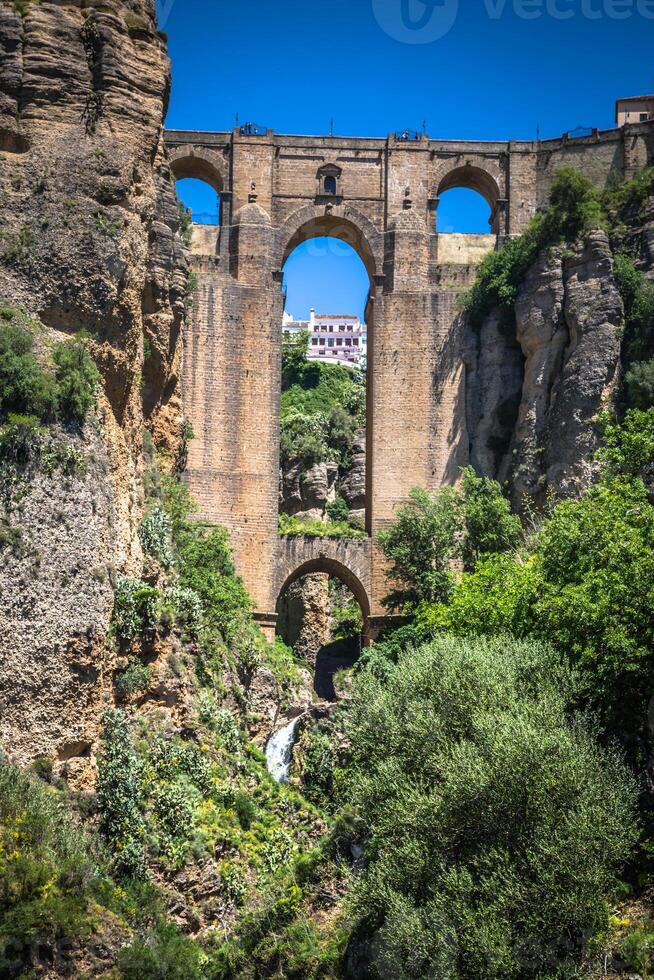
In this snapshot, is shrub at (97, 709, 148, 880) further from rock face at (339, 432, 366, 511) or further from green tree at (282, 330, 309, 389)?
green tree at (282, 330, 309, 389)

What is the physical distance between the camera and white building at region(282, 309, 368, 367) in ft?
317

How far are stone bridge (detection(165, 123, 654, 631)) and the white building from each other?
51.5 meters

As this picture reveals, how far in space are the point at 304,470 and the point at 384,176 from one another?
39.6ft

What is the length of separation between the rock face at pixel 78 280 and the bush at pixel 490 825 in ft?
15.6

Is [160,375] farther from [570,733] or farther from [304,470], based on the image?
[304,470]

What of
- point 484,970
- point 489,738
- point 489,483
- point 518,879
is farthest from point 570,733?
point 489,483

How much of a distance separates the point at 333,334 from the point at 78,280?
80105mm

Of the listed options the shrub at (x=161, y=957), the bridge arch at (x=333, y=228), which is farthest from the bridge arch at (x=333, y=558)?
the shrub at (x=161, y=957)

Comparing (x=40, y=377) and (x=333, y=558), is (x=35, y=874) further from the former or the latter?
(x=333, y=558)

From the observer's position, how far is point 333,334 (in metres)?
102

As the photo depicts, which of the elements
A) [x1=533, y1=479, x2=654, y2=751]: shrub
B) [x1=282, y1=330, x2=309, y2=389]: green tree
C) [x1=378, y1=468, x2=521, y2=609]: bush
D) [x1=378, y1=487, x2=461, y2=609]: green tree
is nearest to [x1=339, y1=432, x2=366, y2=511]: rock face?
[x1=282, y1=330, x2=309, y2=389]: green tree

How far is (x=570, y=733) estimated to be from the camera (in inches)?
792

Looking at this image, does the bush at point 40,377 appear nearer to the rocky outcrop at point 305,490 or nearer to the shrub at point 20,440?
the shrub at point 20,440

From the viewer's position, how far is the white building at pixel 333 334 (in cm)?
9662
